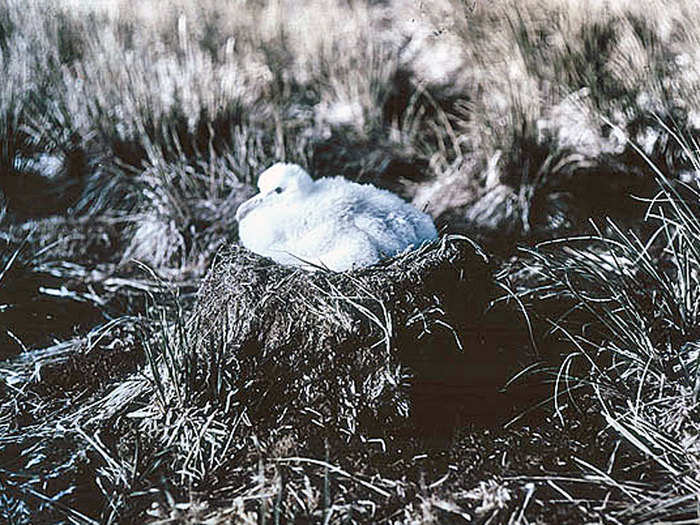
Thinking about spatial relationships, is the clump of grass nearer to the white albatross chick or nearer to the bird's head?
the white albatross chick

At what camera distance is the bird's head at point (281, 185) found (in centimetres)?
378

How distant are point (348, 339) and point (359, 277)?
237 mm

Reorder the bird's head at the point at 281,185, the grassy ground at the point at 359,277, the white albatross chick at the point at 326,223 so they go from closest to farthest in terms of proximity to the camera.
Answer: the grassy ground at the point at 359,277, the white albatross chick at the point at 326,223, the bird's head at the point at 281,185

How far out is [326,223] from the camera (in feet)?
→ 11.8

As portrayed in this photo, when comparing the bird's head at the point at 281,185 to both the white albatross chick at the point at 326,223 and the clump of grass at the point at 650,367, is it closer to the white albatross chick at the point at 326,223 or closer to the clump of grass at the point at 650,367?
the white albatross chick at the point at 326,223

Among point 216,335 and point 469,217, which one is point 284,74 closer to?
point 469,217

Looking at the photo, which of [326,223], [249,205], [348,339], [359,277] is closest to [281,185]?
[249,205]

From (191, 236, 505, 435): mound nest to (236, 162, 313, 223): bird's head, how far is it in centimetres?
36

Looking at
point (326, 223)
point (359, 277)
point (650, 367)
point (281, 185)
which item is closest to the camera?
point (650, 367)

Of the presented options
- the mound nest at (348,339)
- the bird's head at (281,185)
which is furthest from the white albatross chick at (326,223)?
the mound nest at (348,339)

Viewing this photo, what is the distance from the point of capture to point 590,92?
5109 mm

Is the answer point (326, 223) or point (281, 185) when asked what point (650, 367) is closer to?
point (326, 223)

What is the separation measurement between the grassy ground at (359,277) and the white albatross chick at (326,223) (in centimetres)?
17

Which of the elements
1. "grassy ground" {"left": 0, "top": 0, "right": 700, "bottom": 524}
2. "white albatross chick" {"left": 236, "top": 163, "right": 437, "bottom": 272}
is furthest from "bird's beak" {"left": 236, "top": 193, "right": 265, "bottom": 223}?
"grassy ground" {"left": 0, "top": 0, "right": 700, "bottom": 524}
